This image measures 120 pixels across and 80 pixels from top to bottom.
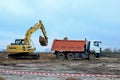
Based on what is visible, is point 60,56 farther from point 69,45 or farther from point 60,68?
point 60,68

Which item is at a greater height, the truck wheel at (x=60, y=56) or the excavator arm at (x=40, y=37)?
the excavator arm at (x=40, y=37)

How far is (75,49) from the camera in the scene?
189 ft

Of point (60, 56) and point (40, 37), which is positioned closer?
point (40, 37)

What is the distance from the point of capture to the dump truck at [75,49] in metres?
57.6

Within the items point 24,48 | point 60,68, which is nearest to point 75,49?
point 24,48

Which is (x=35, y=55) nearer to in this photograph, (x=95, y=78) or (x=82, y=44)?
(x=82, y=44)

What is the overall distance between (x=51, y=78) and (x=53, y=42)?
34.8 meters

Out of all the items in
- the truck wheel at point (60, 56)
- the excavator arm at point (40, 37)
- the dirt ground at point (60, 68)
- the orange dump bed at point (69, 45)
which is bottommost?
the dirt ground at point (60, 68)

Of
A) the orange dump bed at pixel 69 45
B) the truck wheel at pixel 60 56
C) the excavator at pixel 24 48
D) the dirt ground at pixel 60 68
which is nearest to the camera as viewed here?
the dirt ground at pixel 60 68

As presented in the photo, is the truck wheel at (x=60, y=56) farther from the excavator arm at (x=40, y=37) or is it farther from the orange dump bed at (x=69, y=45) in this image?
the excavator arm at (x=40, y=37)

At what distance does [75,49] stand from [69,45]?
3.71 ft

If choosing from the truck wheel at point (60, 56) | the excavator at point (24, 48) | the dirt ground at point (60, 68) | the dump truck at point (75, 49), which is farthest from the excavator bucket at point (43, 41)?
the dirt ground at point (60, 68)

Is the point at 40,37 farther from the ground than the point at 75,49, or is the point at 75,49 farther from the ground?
the point at 40,37

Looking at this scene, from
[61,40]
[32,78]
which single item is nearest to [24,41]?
[61,40]
